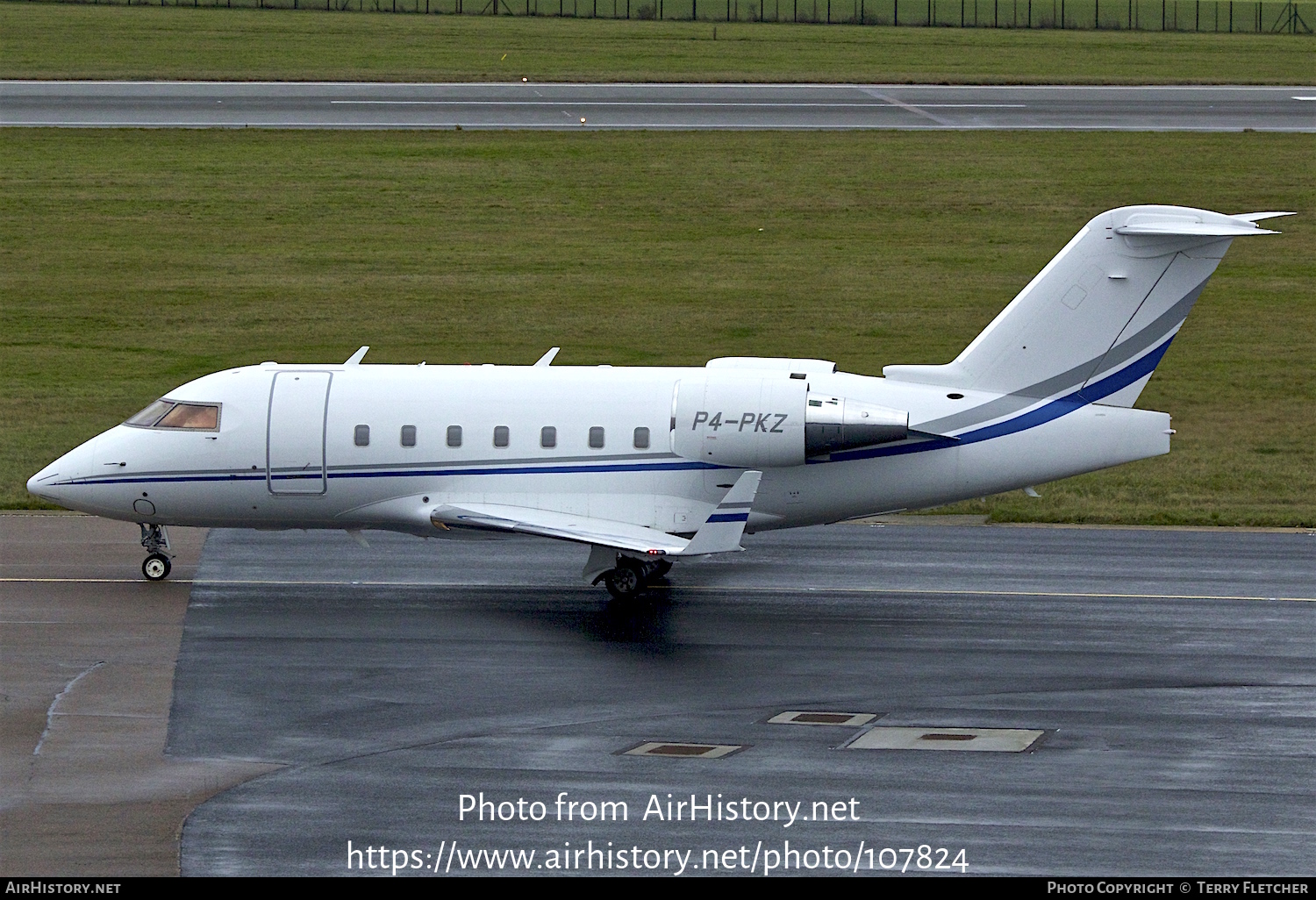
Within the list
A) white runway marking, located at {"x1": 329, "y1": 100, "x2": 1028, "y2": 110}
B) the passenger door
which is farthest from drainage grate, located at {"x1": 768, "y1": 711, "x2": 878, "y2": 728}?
white runway marking, located at {"x1": 329, "y1": 100, "x2": 1028, "y2": 110}

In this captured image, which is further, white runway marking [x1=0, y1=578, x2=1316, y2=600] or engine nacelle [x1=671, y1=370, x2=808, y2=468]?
white runway marking [x1=0, y1=578, x2=1316, y2=600]

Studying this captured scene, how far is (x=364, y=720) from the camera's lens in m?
19.3

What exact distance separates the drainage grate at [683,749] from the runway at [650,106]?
147 ft

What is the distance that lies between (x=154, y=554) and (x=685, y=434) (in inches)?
343

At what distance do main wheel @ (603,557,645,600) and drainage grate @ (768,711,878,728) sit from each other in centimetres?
506

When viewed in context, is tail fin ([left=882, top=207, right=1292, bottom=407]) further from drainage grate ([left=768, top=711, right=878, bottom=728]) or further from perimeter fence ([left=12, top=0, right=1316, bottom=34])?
perimeter fence ([left=12, top=0, right=1316, bottom=34])

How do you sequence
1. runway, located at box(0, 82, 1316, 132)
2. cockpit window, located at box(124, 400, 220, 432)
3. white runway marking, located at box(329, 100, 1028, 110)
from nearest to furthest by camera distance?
cockpit window, located at box(124, 400, 220, 432) → runway, located at box(0, 82, 1316, 132) → white runway marking, located at box(329, 100, 1028, 110)

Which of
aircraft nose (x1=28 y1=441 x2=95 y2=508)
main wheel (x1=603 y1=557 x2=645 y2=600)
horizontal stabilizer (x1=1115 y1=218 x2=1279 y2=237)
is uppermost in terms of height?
horizontal stabilizer (x1=1115 y1=218 x2=1279 y2=237)

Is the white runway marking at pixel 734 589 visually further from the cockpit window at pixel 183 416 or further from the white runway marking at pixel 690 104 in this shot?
the white runway marking at pixel 690 104

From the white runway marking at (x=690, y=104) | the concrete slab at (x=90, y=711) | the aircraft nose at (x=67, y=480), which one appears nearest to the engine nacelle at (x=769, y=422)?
the concrete slab at (x=90, y=711)

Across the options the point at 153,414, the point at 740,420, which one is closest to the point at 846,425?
the point at 740,420

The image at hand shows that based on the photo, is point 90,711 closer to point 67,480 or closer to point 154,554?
point 154,554

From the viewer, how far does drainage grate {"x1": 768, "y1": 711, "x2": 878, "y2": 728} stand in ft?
63.5
